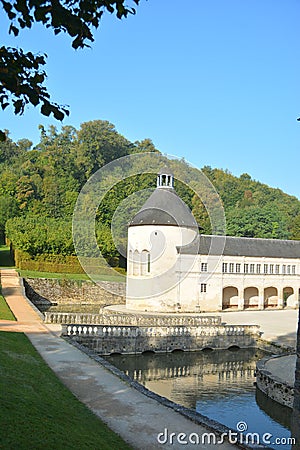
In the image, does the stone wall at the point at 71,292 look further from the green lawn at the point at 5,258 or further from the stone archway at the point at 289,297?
the stone archway at the point at 289,297

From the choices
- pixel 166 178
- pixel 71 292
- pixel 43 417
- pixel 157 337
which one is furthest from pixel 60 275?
pixel 43 417

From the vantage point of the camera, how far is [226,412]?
12727 millimetres

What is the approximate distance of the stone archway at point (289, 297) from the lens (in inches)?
1492

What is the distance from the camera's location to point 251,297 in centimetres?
3684

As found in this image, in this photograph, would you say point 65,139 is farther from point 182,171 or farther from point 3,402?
point 3,402

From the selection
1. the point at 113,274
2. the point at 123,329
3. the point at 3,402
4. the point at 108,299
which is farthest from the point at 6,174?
the point at 3,402

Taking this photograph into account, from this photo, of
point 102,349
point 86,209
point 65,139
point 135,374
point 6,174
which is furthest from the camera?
point 65,139

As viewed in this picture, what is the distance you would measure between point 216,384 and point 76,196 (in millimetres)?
Result: 41128

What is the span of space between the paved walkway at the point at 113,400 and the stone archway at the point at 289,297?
25.4 metres

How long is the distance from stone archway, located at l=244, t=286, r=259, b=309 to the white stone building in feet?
1.44

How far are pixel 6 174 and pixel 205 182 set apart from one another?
29.7 metres

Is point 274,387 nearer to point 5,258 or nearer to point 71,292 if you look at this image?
point 71,292

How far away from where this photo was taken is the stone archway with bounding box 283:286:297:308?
3791 cm

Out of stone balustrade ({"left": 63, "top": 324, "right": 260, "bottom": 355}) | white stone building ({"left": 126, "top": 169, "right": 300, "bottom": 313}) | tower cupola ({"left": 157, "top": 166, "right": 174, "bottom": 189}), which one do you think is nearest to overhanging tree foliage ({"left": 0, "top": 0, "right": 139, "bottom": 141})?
stone balustrade ({"left": 63, "top": 324, "right": 260, "bottom": 355})
